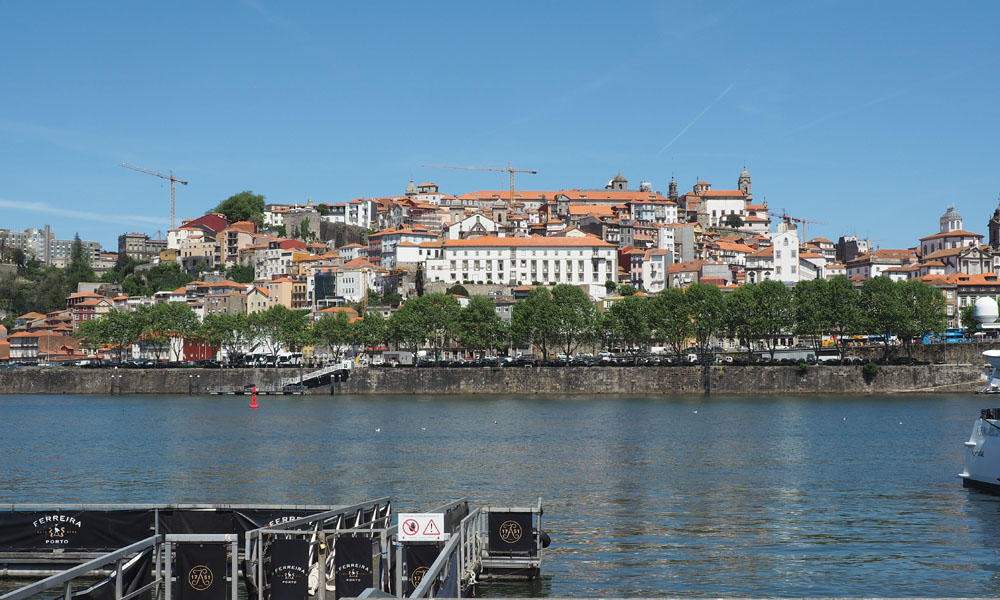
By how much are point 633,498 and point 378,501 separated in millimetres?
12933

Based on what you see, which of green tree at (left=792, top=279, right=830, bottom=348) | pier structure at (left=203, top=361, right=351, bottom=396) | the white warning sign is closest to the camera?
the white warning sign

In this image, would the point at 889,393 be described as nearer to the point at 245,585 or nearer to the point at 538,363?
the point at 538,363

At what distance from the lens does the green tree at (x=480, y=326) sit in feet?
365

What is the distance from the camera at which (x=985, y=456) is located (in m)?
33.0

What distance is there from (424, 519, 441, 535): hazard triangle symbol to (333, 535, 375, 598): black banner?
1.04m

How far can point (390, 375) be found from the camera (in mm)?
99688

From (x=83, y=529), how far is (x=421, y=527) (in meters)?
7.42

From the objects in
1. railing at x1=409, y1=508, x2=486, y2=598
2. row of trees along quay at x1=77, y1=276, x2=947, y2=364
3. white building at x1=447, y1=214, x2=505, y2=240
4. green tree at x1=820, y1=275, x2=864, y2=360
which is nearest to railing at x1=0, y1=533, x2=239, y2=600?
railing at x1=409, y1=508, x2=486, y2=598

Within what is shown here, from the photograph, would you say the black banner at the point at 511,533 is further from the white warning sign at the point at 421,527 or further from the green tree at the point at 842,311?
the green tree at the point at 842,311

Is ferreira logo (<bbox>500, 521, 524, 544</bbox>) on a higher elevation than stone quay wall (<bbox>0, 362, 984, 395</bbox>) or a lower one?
lower

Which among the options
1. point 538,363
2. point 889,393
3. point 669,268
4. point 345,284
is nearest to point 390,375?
point 538,363

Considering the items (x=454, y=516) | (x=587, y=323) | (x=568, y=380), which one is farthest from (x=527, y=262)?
(x=454, y=516)

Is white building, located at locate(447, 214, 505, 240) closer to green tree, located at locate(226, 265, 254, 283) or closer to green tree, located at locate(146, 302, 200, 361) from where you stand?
green tree, located at locate(226, 265, 254, 283)

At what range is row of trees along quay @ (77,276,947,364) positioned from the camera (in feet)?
327
